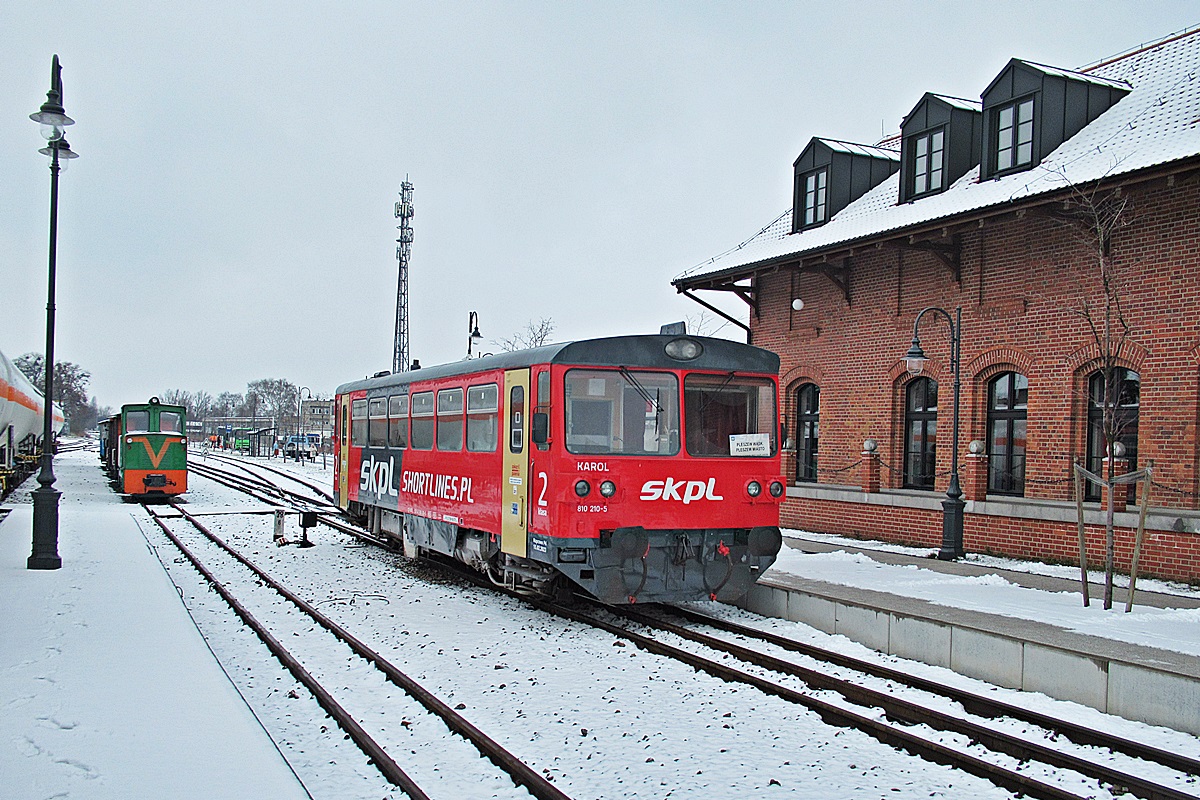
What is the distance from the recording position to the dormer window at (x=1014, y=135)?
14453mm

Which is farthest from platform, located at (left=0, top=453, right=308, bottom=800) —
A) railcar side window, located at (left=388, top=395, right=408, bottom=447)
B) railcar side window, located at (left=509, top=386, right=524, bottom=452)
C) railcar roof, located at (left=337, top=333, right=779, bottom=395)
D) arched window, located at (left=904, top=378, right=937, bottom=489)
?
arched window, located at (left=904, top=378, right=937, bottom=489)

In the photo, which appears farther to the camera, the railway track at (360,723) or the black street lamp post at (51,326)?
the black street lamp post at (51,326)

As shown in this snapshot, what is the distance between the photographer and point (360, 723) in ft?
22.1

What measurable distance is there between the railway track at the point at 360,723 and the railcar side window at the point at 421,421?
8.49 ft

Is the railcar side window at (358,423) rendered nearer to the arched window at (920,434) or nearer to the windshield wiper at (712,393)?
the windshield wiper at (712,393)

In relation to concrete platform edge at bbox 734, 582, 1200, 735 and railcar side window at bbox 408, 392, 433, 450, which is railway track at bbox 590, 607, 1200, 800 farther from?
railcar side window at bbox 408, 392, 433, 450

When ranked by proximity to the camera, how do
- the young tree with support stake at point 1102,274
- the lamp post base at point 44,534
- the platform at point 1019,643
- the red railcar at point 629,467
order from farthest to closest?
the lamp post base at point 44,534
the young tree with support stake at point 1102,274
the red railcar at point 629,467
the platform at point 1019,643

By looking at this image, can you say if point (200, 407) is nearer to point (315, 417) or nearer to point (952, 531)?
point (315, 417)

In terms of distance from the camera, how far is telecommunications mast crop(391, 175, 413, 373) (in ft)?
138

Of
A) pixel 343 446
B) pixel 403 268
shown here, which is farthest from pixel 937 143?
pixel 403 268

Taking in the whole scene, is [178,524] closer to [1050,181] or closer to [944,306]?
[944,306]

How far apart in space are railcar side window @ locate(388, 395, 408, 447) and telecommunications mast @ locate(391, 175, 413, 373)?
25611 millimetres

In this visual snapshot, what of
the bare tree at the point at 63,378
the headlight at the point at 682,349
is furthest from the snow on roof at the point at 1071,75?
the bare tree at the point at 63,378

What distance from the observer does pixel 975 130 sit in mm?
15789
